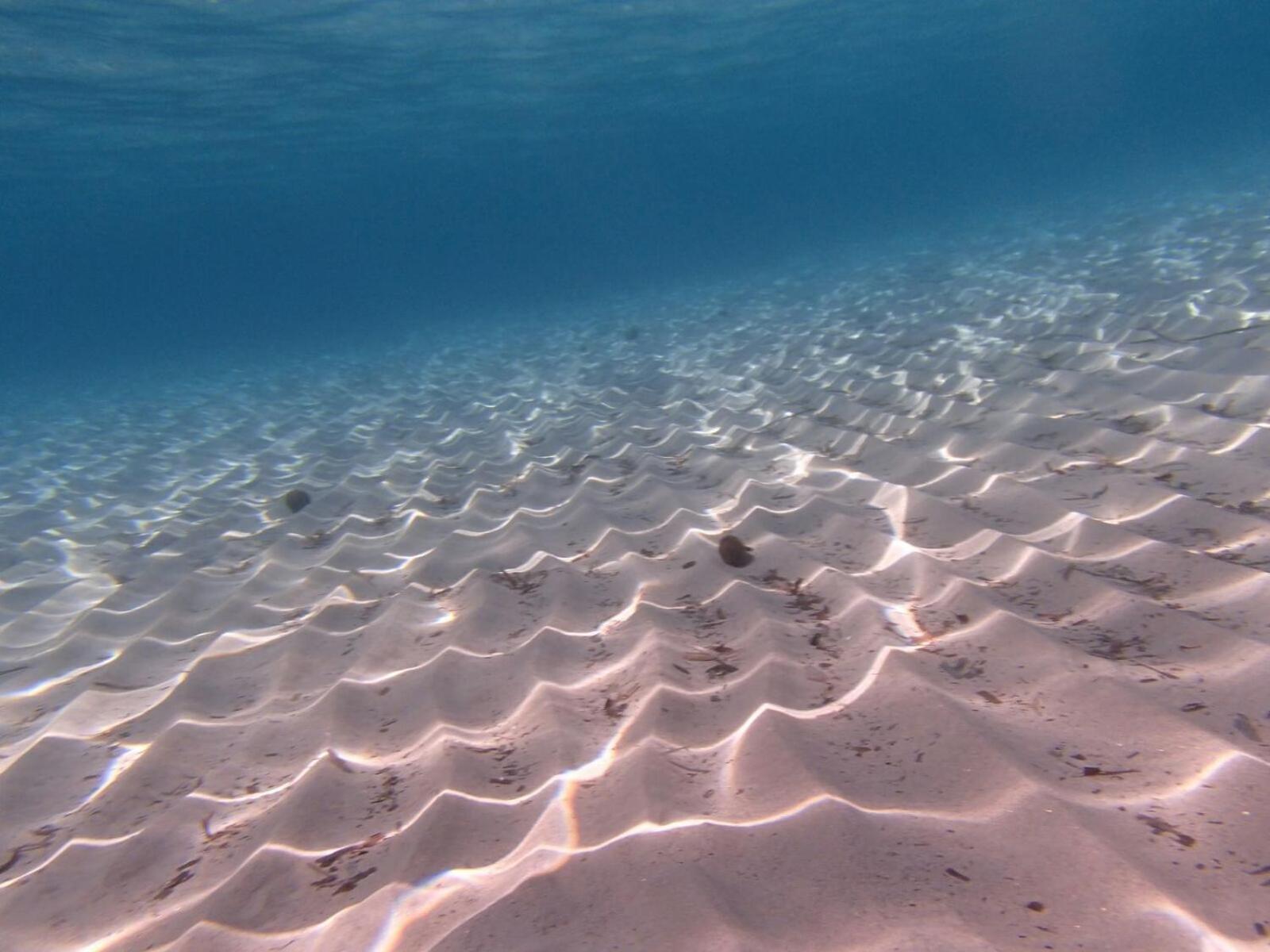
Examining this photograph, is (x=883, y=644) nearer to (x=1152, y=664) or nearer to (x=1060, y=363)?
(x=1152, y=664)

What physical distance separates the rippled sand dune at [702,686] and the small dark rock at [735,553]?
9 centimetres

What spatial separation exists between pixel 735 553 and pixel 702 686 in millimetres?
1253

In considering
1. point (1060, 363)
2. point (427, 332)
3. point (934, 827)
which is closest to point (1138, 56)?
point (427, 332)

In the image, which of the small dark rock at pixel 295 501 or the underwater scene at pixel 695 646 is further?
the small dark rock at pixel 295 501

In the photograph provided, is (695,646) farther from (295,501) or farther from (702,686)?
(295,501)

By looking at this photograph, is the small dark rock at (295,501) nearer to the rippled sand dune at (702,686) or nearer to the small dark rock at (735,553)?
the rippled sand dune at (702,686)

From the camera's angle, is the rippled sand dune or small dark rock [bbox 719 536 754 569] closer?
the rippled sand dune

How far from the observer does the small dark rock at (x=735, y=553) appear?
159 inches

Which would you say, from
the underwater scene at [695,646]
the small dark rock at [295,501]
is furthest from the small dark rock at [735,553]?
the small dark rock at [295,501]

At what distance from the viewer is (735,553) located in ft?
13.3

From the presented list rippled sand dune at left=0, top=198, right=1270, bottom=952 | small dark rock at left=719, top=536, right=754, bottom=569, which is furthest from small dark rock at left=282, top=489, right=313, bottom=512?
small dark rock at left=719, top=536, right=754, bottom=569

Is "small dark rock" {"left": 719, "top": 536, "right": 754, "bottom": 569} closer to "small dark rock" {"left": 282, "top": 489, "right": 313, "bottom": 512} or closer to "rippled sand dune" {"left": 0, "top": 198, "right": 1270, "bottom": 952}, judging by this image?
"rippled sand dune" {"left": 0, "top": 198, "right": 1270, "bottom": 952}

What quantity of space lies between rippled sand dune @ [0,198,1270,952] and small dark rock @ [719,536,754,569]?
88mm

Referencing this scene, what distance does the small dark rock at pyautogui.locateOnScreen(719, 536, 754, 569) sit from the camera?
4031mm
